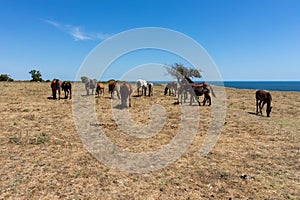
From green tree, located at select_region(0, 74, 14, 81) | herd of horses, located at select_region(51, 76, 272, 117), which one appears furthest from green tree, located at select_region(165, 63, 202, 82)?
green tree, located at select_region(0, 74, 14, 81)

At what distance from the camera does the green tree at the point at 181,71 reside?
55.8 metres

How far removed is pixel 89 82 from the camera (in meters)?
23.4

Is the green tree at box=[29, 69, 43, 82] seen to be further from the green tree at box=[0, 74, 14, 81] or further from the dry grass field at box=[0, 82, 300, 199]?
the dry grass field at box=[0, 82, 300, 199]

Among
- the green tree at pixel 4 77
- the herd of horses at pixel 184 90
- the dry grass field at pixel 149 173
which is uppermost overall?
the green tree at pixel 4 77

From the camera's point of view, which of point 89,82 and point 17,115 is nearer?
point 17,115

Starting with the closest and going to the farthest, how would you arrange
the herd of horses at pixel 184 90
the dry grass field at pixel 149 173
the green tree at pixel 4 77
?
the dry grass field at pixel 149 173, the herd of horses at pixel 184 90, the green tree at pixel 4 77

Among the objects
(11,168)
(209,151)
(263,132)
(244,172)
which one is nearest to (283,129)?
(263,132)

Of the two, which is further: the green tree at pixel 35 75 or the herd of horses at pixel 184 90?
the green tree at pixel 35 75

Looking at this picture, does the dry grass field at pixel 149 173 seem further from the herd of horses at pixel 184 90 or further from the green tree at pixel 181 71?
the green tree at pixel 181 71

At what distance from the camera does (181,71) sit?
56.2m

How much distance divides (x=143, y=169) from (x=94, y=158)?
1799 millimetres

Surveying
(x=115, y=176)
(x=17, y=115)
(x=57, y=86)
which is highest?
(x=57, y=86)

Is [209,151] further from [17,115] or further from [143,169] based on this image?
[17,115]

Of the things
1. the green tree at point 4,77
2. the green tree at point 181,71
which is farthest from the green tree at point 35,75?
the green tree at point 181,71
